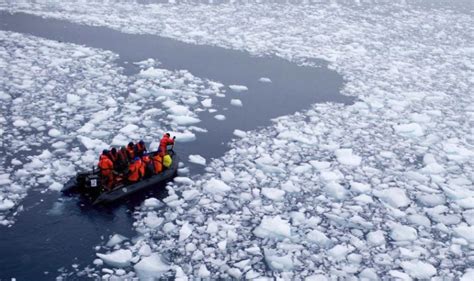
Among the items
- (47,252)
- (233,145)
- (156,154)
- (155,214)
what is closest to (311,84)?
(233,145)

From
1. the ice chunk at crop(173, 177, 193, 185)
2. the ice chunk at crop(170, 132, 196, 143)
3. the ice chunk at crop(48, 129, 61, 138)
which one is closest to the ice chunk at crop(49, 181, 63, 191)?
the ice chunk at crop(48, 129, 61, 138)

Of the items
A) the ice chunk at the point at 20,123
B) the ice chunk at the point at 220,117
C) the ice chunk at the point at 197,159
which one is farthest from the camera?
the ice chunk at the point at 220,117

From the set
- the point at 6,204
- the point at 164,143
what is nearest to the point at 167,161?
the point at 164,143

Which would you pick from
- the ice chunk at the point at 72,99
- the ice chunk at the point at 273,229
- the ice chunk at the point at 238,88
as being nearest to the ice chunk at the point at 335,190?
the ice chunk at the point at 273,229

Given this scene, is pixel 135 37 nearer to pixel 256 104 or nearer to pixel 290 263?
pixel 256 104

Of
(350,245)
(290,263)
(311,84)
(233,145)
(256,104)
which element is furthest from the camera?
(311,84)

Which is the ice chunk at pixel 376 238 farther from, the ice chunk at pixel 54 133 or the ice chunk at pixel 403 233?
the ice chunk at pixel 54 133
